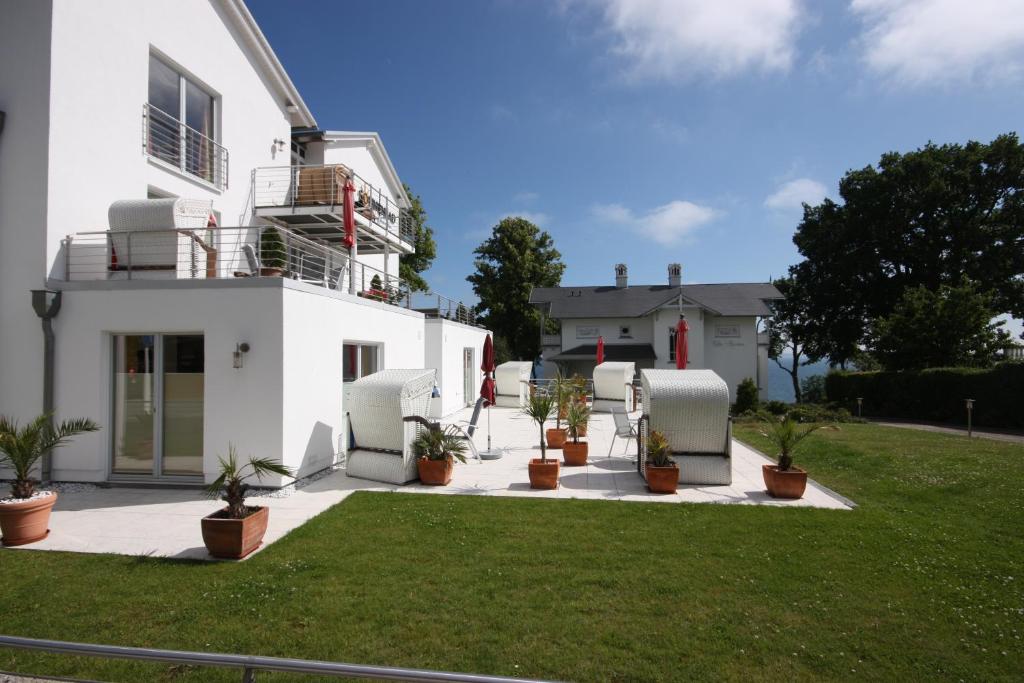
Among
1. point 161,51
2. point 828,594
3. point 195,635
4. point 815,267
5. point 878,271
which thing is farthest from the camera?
point 815,267

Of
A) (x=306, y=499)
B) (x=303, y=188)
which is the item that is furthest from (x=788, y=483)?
(x=303, y=188)

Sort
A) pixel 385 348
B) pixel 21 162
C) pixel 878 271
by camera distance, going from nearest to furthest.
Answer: pixel 21 162
pixel 385 348
pixel 878 271

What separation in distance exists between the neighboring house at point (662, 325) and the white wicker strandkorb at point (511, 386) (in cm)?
983

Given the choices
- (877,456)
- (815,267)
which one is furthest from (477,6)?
(815,267)

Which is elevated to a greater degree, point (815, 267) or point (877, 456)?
point (815, 267)

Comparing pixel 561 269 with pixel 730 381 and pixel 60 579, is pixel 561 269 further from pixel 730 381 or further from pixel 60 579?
pixel 60 579

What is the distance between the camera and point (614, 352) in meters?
32.3

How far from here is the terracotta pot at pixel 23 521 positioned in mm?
6027

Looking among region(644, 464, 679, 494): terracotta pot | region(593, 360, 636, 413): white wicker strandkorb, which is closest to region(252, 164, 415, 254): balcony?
region(644, 464, 679, 494): terracotta pot

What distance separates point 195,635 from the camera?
4.12 m

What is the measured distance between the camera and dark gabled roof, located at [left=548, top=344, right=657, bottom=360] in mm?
31294

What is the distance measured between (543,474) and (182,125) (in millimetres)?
10394

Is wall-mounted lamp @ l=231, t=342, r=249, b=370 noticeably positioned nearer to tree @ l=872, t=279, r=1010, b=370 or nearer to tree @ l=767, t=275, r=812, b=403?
tree @ l=872, t=279, r=1010, b=370

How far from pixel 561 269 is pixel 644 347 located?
36.5 ft
